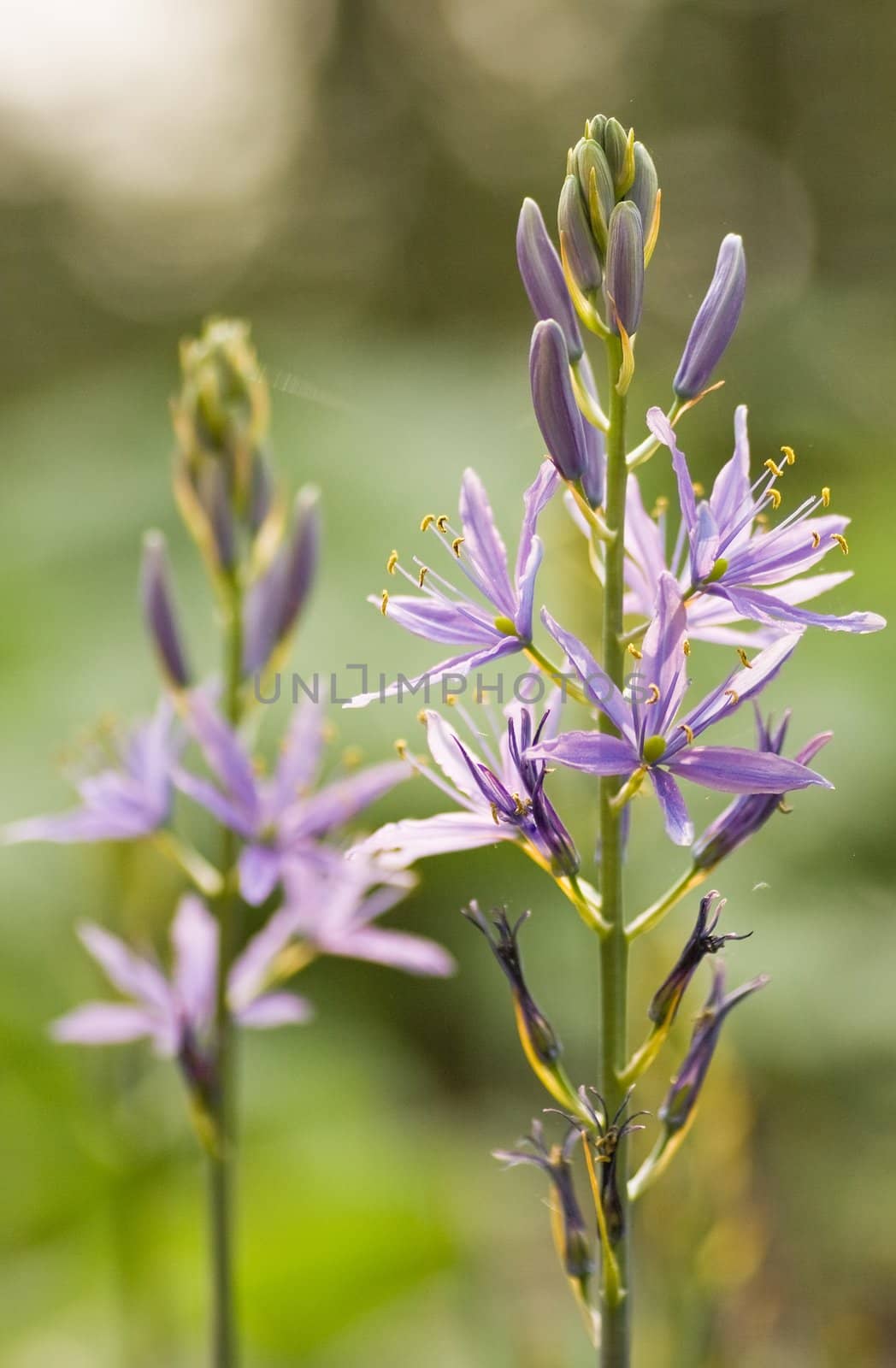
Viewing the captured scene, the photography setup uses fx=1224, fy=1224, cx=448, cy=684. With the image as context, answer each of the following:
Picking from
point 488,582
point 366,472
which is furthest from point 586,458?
point 366,472

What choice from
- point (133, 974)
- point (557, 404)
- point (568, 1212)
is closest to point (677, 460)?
point (557, 404)

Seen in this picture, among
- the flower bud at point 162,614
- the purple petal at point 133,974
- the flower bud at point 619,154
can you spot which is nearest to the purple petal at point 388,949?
the purple petal at point 133,974

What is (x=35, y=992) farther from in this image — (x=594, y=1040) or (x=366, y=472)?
(x=366, y=472)

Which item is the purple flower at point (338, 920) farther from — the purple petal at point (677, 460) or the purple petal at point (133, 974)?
the purple petal at point (677, 460)

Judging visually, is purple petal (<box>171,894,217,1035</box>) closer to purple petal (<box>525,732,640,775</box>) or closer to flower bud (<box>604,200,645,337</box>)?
purple petal (<box>525,732,640,775</box>)

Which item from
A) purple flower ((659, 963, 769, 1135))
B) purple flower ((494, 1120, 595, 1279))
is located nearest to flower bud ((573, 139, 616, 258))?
purple flower ((659, 963, 769, 1135))

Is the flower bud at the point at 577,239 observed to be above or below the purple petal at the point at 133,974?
above
